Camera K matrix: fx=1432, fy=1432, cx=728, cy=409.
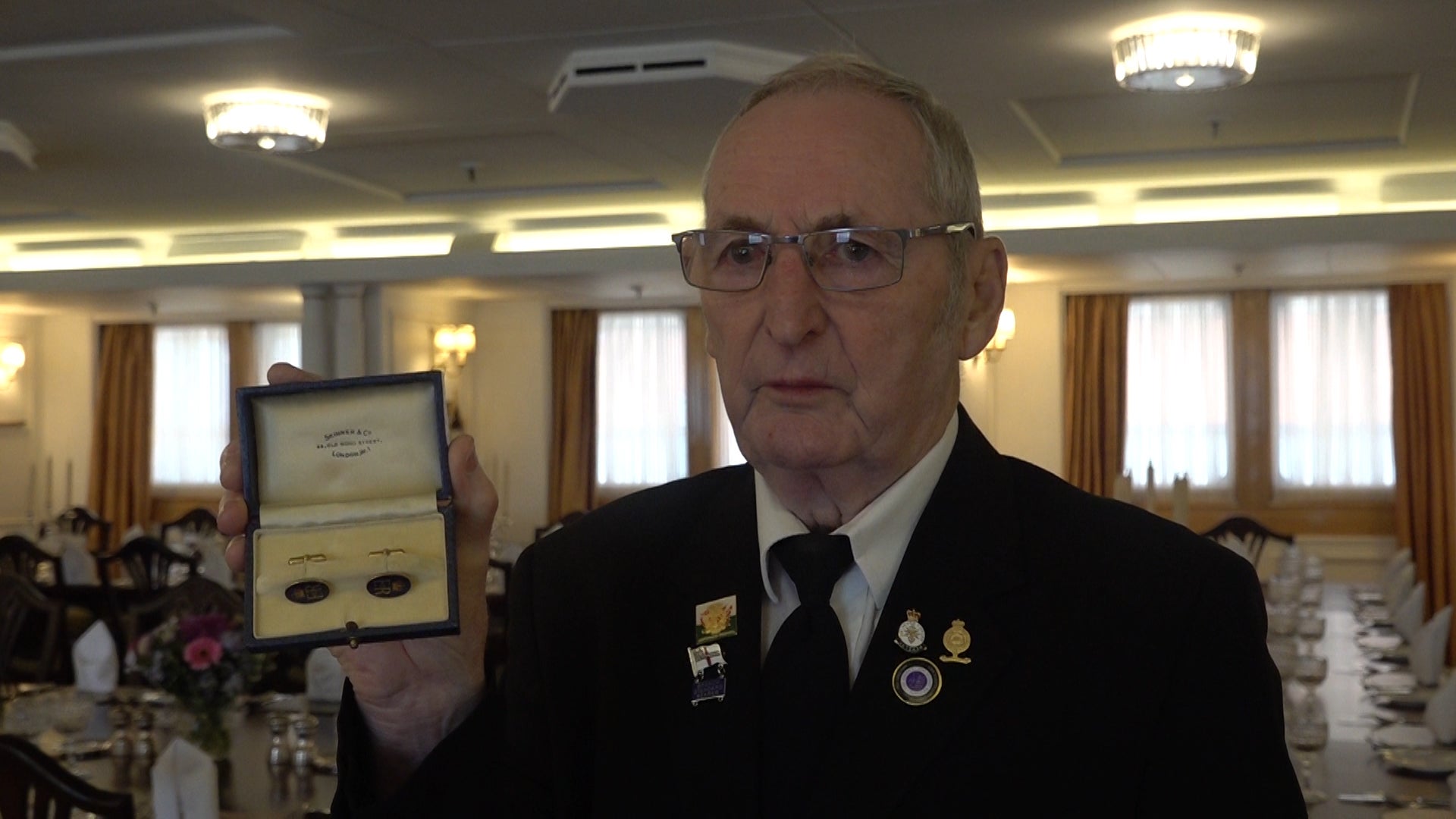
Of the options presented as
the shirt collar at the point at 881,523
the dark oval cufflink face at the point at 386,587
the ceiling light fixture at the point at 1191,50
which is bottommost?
Answer: the dark oval cufflink face at the point at 386,587

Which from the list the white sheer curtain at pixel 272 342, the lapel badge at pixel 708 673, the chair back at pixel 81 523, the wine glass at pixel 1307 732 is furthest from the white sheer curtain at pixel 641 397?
the lapel badge at pixel 708 673

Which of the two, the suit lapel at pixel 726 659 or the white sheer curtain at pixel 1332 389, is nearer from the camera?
the suit lapel at pixel 726 659

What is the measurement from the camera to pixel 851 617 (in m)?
1.35

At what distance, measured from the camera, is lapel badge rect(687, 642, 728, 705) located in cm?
133

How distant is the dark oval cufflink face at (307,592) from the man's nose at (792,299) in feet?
1.51

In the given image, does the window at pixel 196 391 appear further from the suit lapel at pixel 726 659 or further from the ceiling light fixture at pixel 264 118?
the suit lapel at pixel 726 659

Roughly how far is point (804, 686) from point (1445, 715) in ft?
11.8

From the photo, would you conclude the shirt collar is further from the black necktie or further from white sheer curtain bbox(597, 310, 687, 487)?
white sheer curtain bbox(597, 310, 687, 487)

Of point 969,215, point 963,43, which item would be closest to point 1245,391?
point 963,43

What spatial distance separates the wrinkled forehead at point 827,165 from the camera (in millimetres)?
1313

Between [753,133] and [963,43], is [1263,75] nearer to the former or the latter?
[963,43]

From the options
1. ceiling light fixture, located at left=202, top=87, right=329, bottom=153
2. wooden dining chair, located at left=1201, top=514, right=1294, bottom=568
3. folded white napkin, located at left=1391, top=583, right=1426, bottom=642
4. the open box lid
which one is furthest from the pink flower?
wooden dining chair, located at left=1201, top=514, right=1294, bottom=568

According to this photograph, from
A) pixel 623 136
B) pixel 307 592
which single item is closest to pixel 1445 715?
pixel 307 592

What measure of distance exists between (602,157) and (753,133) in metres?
6.11
